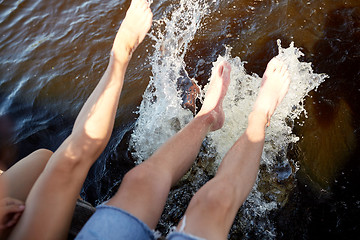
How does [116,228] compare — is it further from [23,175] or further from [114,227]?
[23,175]

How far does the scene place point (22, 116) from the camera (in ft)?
10.8

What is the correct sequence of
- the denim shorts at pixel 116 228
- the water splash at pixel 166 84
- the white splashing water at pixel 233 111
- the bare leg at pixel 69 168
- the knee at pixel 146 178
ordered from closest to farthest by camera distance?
the denim shorts at pixel 116 228, the bare leg at pixel 69 168, the knee at pixel 146 178, the white splashing water at pixel 233 111, the water splash at pixel 166 84

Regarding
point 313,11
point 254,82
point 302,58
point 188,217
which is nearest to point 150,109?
point 254,82

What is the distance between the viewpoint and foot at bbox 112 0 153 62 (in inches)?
80.7

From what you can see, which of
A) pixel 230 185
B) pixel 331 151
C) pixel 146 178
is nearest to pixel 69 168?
pixel 146 178

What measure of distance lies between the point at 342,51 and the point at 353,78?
13.3 inches

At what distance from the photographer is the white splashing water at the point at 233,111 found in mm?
2260

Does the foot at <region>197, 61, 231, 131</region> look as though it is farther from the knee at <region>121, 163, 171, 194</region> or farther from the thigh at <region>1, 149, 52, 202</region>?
the thigh at <region>1, 149, 52, 202</region>

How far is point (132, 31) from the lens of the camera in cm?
223

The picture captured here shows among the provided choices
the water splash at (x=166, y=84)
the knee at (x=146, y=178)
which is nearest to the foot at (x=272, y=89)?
the water splash at (x=166, y=84)

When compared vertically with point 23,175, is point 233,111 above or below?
below

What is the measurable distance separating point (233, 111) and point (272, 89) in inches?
20.4

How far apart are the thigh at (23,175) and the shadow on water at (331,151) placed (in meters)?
1.62

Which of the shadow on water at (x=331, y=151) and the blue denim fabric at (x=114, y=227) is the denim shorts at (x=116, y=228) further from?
the shadow on water at (x=331, y=151)
